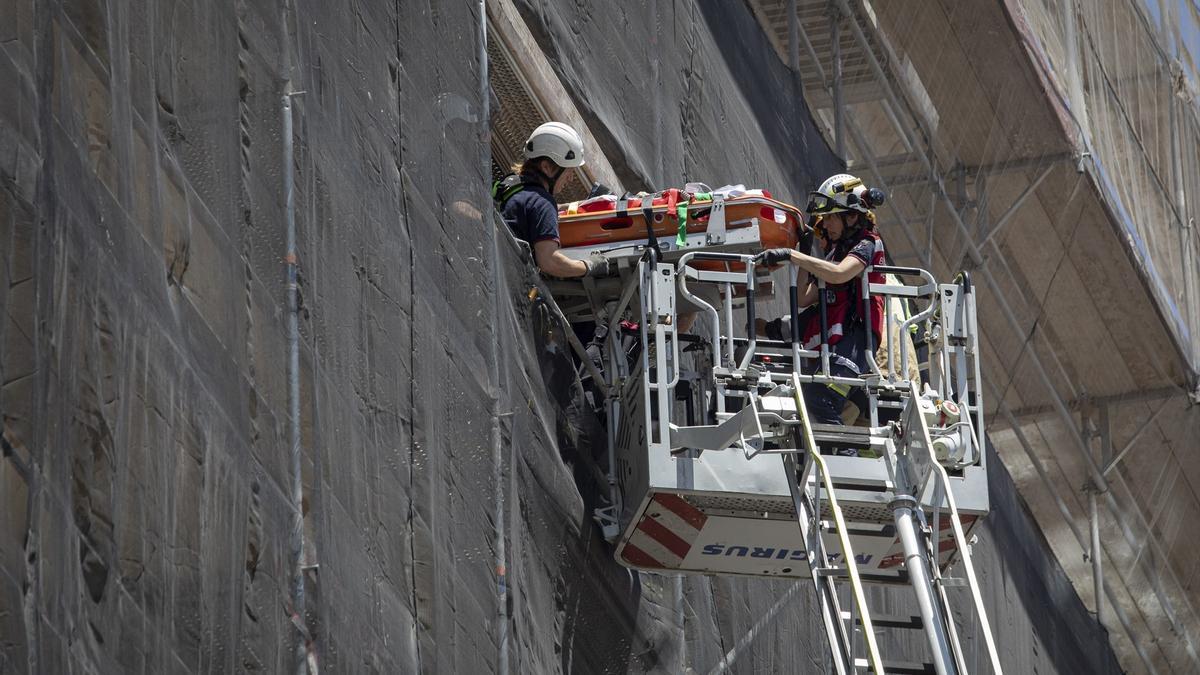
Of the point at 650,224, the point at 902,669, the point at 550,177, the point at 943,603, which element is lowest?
the point at 902,669

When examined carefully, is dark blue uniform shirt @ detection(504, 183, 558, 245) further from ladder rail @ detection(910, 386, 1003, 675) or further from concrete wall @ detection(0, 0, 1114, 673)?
ladder rail @ detection(910, 386, 1003, 675)

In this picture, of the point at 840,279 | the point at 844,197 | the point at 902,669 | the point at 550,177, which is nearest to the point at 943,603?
the point at 902,669

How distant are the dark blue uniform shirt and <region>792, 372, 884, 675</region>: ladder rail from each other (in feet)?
3.62

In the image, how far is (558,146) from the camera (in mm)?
8844

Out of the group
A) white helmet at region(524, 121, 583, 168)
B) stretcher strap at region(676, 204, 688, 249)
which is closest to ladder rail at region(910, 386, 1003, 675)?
stretcher strap at region(676, 204, 688, 249)

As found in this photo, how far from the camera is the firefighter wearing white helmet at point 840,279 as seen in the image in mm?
8648

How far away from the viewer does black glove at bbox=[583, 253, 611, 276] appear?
8789mm

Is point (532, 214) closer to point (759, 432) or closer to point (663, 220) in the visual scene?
point (663, 220)

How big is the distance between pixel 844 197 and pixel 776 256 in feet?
1.77

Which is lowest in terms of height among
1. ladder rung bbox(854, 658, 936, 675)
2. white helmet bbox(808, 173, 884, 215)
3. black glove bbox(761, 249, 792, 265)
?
ladder rung bbox(854, 658, 936, 675)

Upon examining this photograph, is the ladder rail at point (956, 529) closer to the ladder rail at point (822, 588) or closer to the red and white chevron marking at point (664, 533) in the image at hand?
the ladder rail at point (822, 588)

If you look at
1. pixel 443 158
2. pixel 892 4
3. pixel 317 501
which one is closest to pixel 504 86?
pixel 443 158

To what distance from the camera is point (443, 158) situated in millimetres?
7855

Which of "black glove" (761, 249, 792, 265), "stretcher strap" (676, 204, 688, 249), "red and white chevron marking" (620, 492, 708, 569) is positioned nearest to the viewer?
"red and white chevron marking" (620, 492, 708, 569)
